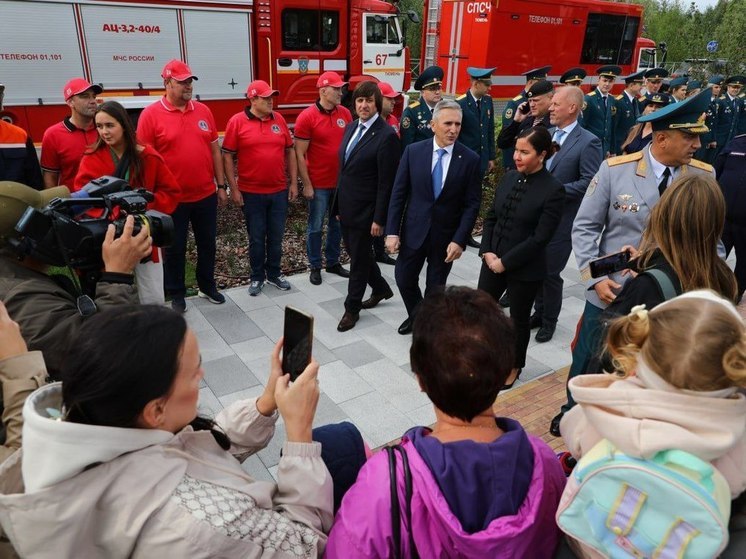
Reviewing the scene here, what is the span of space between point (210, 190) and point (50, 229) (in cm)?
270

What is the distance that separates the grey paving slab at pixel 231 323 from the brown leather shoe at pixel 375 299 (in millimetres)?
1005

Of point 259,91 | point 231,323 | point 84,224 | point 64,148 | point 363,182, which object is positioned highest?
point 259,91

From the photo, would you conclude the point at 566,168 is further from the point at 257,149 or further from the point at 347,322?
the point at 257,149

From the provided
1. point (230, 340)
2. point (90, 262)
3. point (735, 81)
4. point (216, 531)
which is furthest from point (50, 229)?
point (735, 81)

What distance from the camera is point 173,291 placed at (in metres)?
4.44

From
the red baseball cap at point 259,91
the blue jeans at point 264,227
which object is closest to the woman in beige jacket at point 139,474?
the blue jeans at point 264,227

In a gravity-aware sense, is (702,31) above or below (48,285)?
above

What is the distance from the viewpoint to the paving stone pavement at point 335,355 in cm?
325

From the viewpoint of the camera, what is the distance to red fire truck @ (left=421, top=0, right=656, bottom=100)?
1219cm

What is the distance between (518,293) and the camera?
3367 mm

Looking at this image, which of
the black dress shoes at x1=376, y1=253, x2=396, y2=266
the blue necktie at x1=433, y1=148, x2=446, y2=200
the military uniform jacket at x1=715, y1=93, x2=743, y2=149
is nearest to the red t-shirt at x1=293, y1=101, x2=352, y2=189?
the black dress shoes at x1=376, y1=253, x2=396, y2=266

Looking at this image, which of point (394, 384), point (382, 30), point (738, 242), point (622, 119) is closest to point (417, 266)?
point (394, 384)

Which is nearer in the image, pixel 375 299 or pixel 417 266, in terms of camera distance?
pixel 417 266

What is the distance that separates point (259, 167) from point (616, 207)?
2974 mm
